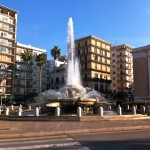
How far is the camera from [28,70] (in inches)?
3511

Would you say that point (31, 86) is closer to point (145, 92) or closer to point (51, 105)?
point (145, 92)

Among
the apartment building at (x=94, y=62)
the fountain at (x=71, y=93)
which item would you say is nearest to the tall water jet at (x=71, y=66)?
the fountain at (x=71, y=93)

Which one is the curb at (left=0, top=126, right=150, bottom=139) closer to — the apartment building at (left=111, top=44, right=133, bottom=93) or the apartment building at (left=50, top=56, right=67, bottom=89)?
the apartment building at (left=50, top=56, right=67, bottom=89)

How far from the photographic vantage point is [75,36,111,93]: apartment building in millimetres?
82281

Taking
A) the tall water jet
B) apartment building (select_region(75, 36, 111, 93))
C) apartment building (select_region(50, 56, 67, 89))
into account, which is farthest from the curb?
apartment building (select_region(50, 56, 67, 89))

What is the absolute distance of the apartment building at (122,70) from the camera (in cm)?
9388

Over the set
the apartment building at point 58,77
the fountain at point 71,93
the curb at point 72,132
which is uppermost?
the apartment building at point 58,77

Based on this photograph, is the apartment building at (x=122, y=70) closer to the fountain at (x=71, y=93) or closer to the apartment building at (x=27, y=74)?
the apartment building at (x=27, y=74)

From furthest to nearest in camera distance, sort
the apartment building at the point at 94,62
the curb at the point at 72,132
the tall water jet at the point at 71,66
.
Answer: the apartment building at the point at 94,62
the tall water jet at the point at 71,66
the curb at the point at 72,132

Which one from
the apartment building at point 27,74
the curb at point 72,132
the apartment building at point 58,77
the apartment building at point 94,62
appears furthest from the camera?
the apartment building at point 58,77

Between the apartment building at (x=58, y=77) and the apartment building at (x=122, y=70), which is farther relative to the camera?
the apartment building at (x=122, y=70)

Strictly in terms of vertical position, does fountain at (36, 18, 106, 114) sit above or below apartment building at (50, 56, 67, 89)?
below

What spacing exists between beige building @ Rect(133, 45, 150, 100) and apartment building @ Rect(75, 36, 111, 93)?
2427 cm

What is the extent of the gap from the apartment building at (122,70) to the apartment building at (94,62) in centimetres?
707
